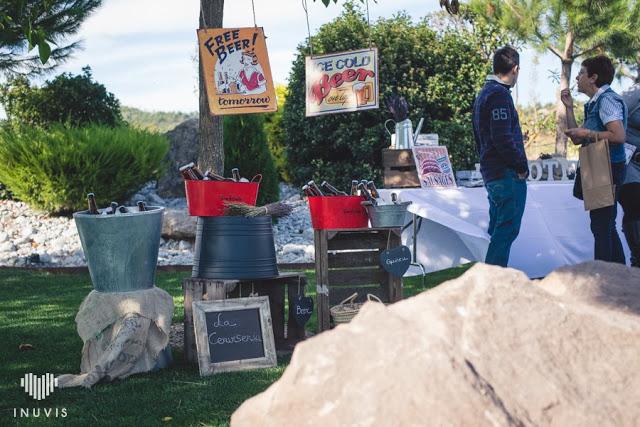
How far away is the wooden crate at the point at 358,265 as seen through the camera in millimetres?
5129

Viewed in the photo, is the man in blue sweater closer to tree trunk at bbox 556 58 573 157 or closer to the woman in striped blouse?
the woman in striped blouse

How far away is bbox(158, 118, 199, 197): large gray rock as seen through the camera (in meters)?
13.0

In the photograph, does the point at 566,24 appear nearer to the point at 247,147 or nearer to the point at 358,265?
the point at 247,147

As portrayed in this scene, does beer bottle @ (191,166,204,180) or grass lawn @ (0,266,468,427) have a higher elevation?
beer bottle @ (191,166,204,180)

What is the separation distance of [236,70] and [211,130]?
64 cm

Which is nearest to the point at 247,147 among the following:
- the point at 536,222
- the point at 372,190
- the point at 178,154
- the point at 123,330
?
the point at 178,154

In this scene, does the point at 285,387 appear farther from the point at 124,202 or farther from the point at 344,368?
the point at 124,202

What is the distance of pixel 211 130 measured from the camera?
5.58 meters

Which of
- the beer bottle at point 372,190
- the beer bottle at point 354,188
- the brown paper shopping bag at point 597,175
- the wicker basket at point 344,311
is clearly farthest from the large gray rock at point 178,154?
the brown paper shopping bag at point 597,175

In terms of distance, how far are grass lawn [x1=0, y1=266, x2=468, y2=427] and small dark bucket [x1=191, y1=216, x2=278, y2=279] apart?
535 mm

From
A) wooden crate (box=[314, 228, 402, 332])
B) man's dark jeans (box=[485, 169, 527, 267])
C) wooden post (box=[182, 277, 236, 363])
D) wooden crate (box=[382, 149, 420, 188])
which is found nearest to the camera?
wooden post (box=[182, 277, 236, 363])

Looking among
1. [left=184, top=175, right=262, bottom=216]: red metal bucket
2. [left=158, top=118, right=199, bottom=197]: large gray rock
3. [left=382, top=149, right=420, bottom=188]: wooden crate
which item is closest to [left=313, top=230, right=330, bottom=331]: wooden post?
[left=184, top=175, right=262, bottom=216]: red metal bucket

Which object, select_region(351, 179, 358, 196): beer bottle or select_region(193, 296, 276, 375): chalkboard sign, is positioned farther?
select_region(351, 179, 358, 196): beer bottle

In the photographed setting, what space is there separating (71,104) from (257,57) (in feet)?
27.8
